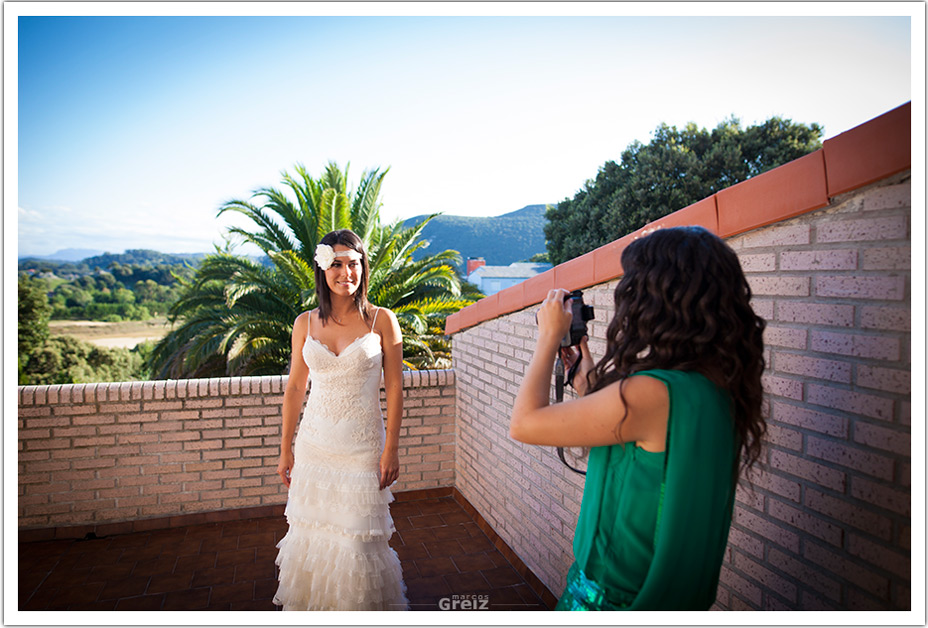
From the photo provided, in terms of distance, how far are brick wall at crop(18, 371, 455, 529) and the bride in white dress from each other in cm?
185

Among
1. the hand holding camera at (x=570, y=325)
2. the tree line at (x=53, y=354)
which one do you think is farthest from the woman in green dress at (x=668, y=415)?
the tree line at (x=53, y=354)

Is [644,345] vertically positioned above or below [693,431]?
above

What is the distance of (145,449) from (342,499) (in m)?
2.63

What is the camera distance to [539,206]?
57156mm

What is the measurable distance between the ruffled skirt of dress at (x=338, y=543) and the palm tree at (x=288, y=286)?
701cm

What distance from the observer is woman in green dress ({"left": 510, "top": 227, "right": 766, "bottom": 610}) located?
4.23 feet

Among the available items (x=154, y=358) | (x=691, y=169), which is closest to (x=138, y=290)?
(x=154, y=358)

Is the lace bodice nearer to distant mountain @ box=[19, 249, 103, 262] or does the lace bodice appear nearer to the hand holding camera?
the hand holding camera

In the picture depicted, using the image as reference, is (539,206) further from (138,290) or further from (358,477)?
(358,477)

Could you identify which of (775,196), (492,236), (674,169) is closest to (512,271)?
(492,236)

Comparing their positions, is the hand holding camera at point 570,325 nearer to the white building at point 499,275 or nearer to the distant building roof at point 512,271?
the distant building roof at point 512,271

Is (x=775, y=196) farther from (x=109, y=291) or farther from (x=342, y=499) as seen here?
(x=109, y=291)

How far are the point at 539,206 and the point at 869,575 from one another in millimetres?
57315

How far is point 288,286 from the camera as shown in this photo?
1088 cm
